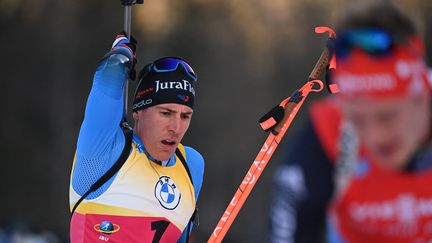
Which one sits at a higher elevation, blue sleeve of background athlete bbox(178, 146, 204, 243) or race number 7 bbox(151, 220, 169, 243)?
blue sleeve of background athlete bbox(178, 146, 204, 243)

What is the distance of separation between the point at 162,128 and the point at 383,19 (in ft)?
8.45

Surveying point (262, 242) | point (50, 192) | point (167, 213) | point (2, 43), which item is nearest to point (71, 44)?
point (2, 43)

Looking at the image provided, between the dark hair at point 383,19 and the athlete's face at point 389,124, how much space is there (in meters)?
0.16

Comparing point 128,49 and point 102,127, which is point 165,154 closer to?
point 102,127

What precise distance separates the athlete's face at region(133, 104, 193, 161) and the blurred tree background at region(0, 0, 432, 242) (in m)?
16.1

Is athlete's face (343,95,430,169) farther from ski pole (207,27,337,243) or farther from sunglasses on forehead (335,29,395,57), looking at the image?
ski pole (207,27,337,243)

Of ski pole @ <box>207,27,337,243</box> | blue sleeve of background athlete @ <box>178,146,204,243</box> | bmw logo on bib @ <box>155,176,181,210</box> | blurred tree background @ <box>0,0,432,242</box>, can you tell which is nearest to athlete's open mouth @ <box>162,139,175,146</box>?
bmw logo on bib @ <box>155,176,181,210</box>

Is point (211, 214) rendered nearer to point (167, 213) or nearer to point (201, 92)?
point (201, 92)

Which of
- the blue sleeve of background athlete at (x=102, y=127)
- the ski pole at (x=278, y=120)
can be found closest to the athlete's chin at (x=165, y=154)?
the blue sleeve of background athlete at (x=102, y=127)

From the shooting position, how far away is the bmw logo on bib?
534 centimetres

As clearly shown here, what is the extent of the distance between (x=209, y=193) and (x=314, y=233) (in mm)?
20647

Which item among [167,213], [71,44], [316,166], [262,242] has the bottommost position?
[71,44]

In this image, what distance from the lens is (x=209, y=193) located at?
928 inches

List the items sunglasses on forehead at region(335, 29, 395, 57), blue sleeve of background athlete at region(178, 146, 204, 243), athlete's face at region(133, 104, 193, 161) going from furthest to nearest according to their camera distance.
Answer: blue sleeve of background athlete at region(178, 146, 204, 243), athlete's face at region(133, 104, 193, 161), sunglasses on forehead at region(335, 29, 395, 57)
